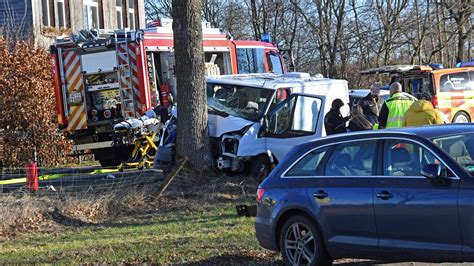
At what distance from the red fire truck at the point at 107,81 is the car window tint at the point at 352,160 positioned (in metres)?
11.1

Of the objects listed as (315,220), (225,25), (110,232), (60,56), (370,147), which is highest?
(225,25)

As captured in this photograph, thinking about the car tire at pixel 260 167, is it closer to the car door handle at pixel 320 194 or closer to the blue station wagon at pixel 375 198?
the blue station wagon at pixel 375 198

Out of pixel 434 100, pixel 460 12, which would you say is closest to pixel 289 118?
pixel 434 100

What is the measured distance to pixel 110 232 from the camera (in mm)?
10664

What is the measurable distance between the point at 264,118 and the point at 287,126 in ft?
1.49

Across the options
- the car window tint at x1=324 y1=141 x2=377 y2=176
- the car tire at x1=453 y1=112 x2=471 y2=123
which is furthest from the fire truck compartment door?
the car window tint at x1=324 y1=141 x2=377 y2=176

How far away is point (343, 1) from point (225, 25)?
1075 centimetres

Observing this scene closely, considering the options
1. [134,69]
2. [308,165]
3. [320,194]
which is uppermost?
[134,69]

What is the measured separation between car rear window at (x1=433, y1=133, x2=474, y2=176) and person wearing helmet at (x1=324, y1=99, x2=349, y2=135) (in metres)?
6.11

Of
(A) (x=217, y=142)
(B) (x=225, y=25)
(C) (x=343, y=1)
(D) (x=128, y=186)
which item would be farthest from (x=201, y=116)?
(B) (x=225, y=25)

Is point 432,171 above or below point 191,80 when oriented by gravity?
below

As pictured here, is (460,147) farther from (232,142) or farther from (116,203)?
(232,142)

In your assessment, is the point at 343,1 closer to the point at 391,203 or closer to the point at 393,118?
the point at 393,118

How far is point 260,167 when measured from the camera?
13484 millimetres
